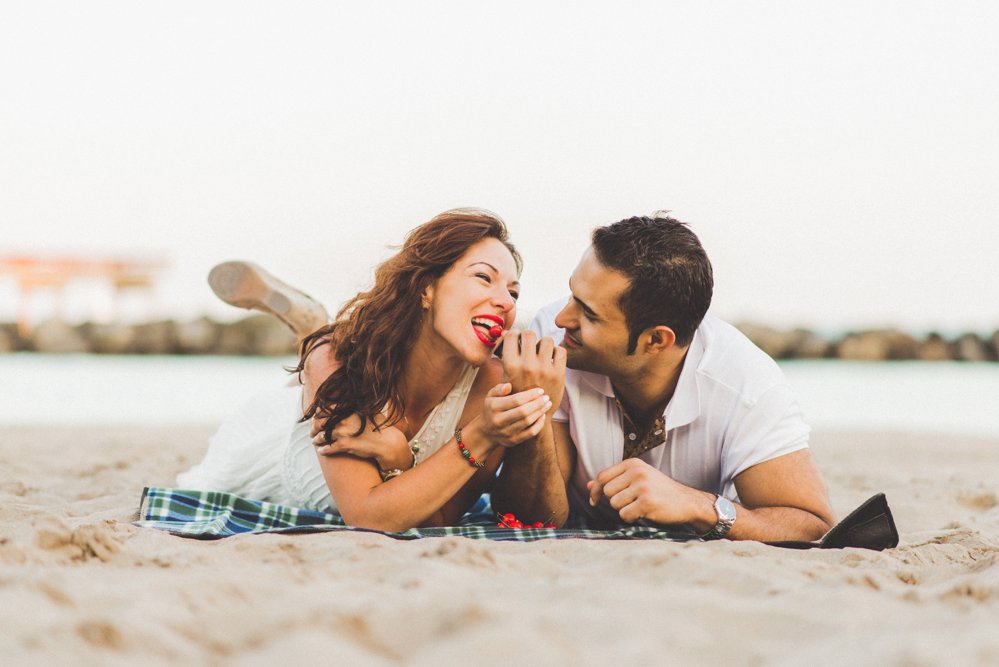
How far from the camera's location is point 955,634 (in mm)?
1437

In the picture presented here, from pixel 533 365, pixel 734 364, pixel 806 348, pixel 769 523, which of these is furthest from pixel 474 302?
pixel 806 348

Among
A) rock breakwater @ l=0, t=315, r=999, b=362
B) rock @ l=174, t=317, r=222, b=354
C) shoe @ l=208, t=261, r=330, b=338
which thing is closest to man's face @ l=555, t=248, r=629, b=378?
shoe @ l=208, t=261, r=330, b=338

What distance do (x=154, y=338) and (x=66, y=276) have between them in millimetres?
3587

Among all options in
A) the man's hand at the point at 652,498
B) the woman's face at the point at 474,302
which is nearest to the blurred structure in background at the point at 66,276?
the woman's face at the point at 474,302

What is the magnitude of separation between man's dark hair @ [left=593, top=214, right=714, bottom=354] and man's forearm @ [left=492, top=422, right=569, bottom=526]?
1.43 ft

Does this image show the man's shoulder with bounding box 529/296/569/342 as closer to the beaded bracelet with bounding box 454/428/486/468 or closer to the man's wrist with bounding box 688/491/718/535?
the beaded bracelet with bounding box 454/428/486/468

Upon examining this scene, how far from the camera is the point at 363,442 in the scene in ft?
9.04

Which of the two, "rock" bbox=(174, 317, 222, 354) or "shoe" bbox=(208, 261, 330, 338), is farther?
"rock" bbox=(174, 317, 222, 354)

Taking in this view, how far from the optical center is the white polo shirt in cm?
279

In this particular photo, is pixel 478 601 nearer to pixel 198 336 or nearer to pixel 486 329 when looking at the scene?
pixel 486 329

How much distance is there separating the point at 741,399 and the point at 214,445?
241 centimetres

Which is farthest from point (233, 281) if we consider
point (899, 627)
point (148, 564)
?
point (899, 627)

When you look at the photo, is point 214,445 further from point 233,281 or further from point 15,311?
point 15,311

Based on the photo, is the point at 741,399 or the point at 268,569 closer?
the point at 268,569
